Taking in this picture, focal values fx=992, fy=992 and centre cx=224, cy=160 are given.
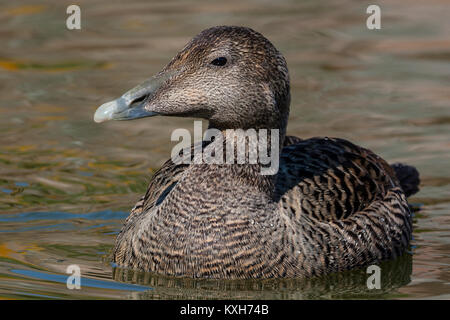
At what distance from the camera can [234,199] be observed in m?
7.95

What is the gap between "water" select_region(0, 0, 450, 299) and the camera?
27.0ft

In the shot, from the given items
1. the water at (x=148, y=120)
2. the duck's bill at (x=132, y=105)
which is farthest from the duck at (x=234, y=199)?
the water at (x=148, y=120)

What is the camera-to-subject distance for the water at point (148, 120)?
27.0ft

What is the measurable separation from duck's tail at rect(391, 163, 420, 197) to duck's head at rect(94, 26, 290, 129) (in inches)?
114

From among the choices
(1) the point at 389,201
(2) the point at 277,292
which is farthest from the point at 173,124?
(2) the point at 277,292

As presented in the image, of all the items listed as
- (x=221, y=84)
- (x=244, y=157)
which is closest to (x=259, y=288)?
(x=244, y=157)

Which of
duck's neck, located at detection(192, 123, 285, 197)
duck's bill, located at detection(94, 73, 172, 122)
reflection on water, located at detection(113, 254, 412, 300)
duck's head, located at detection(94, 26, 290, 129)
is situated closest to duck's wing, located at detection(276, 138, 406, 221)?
duck's neck, located at detection(192, 123, 285, 197)

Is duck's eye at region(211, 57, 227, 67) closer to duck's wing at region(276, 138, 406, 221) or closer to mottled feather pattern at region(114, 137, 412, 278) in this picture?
mottled feather pattern at region(114, 137, 412, 278)

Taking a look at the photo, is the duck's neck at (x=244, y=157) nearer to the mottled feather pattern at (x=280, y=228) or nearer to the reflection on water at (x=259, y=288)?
→ the mottled feather pattern at (x=280, y=228)

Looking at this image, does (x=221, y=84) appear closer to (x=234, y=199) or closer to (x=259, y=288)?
(x=234, y=199)

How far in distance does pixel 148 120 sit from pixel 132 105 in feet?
16.5

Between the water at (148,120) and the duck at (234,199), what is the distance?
18 centimetres

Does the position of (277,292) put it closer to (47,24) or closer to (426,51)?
(426,51)
